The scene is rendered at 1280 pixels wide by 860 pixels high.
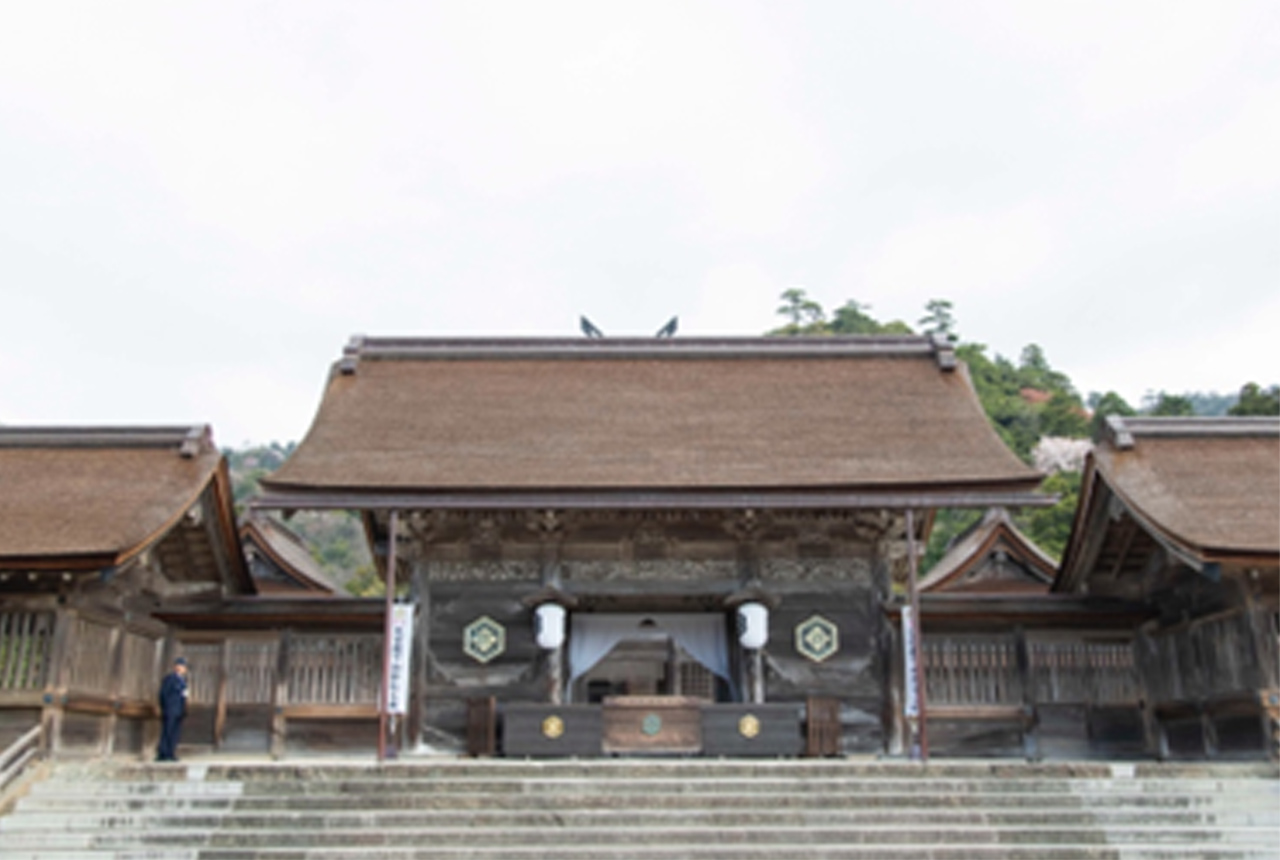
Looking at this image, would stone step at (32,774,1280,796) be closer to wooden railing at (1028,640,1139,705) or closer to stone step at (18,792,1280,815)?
stone step at (18,792,1280,815)

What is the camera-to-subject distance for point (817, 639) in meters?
17.0

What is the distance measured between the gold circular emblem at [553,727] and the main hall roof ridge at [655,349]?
320 inches

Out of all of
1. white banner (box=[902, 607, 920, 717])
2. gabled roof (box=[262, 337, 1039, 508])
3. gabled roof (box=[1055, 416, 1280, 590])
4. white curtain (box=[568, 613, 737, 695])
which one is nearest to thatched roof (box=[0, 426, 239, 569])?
gabled roof (box=[262, 337, 1039, 508])

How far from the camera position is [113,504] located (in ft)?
49.7

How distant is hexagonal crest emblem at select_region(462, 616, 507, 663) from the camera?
16906 mm

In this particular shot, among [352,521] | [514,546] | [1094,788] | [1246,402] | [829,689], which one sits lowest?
[1094,788]

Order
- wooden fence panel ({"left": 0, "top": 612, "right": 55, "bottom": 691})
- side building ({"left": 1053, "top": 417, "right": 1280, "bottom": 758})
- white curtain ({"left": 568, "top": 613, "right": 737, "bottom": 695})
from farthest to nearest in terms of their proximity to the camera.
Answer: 1. white curtain ({"left": 568, "top": 613, "right": 737, "bottom": 695})
2. wooden fence panel ({"left": 0, "top": 612, "right": 55, "bottom": 691})
3. side building ({"left": 1053, "top": 417, "right": 1280, "bottom": 758})

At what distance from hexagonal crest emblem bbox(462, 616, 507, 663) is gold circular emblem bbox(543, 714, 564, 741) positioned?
9.08ft

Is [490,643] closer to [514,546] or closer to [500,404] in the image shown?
[514,546]

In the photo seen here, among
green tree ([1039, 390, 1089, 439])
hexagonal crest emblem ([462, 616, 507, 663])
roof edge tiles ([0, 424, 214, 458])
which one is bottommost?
hexagonal crest emblem ([462, 616, 507, 663])

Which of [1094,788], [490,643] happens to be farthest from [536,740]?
[1094,788]

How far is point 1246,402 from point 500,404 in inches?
1261

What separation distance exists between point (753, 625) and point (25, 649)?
9.77m

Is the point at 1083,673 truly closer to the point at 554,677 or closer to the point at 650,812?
the point at 554,677
